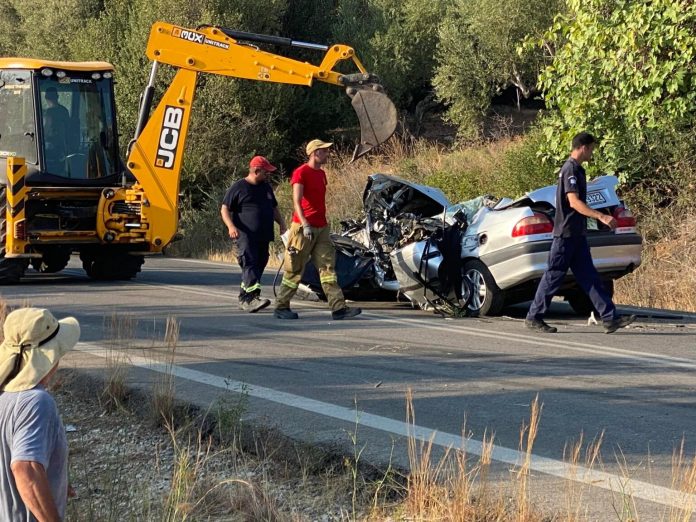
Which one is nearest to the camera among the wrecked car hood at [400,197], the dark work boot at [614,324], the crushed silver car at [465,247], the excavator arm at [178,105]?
the dark work boot at [614,324]

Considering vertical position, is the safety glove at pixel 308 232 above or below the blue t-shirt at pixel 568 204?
below

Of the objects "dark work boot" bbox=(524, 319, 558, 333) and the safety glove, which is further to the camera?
the safety glove

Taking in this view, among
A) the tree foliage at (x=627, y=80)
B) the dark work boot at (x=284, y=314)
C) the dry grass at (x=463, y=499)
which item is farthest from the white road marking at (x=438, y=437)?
the tree foliage at (x=627, y=80)

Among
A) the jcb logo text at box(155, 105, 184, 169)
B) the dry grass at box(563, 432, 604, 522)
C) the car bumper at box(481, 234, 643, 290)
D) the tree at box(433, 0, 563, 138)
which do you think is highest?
the tree at box(433, 0, 563, 138)

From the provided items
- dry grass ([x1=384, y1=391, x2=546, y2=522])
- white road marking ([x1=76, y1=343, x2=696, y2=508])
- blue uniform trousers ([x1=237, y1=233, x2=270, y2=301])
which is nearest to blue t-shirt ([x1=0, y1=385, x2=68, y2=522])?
dry grass ([x1=384, y1=391, x2=546, y2=522])

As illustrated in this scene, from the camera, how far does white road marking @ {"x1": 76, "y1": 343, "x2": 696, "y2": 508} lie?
5723 millimetres

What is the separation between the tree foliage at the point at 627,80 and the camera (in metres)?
16.9

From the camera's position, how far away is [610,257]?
11.9 meters

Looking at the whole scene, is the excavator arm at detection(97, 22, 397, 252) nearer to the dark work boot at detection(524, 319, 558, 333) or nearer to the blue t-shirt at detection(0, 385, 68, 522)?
the dark work boot at detection(524, 319, 558, 333)

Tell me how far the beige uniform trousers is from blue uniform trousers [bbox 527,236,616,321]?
2.43 m

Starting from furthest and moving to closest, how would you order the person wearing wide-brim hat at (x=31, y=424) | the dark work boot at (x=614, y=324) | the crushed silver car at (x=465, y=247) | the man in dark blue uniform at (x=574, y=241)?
the crushed silver car at (x=465, y=247), the dark work boot at (x=614, y=324), the man in dark blue uniform at (x=574, y=241), the person wearing wide-brim hat at (x=31, y=424)

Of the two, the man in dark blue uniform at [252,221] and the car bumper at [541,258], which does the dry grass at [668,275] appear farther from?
the man in dark blue uniform at [252,221]

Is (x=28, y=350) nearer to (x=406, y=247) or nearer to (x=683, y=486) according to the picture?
(x=683, y=486)

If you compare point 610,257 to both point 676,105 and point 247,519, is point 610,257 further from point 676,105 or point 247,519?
point 247,519
